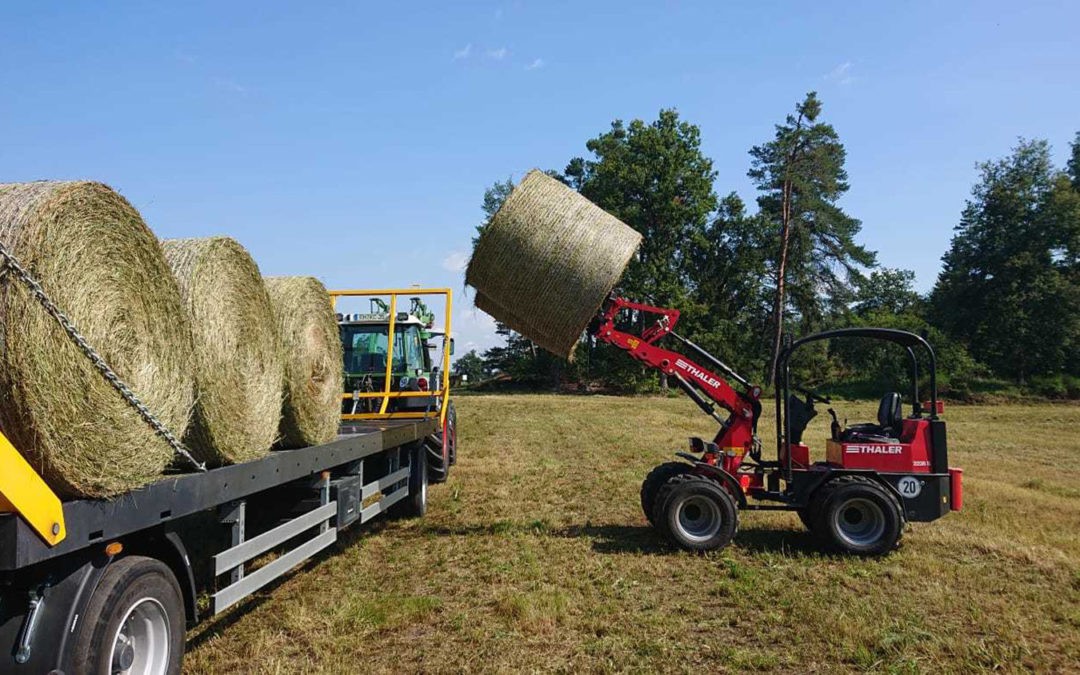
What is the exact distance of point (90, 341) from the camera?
3295 millimetres

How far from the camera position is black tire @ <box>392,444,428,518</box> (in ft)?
29.0

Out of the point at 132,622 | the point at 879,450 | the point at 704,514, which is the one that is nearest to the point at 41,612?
the point at 132,622

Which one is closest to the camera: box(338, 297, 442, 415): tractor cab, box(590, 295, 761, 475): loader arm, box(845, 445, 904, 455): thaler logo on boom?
box(845, 445, 904, 455): thaler logo on boom

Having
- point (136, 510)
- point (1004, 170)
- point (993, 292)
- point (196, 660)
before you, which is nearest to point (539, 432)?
point (196, 660)

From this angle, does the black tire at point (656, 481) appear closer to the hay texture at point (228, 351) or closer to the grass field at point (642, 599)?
the grass field at point (642, 599)

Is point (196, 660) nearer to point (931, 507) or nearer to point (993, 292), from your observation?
point (931, 507)

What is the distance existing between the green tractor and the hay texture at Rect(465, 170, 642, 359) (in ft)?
8.92

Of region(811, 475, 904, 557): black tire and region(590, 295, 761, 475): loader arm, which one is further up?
region(590, 295, 761, 475): loader arm

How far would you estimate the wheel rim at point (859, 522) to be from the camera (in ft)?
23.5

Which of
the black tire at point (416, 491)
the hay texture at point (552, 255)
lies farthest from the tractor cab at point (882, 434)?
the black tire at point (416, 491)

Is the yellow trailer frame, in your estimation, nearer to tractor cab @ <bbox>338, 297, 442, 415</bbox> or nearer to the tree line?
tractor cab @ <bbox>338, 297, 442, 415</bbox>

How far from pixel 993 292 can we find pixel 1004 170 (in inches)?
309

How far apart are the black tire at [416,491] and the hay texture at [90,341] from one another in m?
5.03

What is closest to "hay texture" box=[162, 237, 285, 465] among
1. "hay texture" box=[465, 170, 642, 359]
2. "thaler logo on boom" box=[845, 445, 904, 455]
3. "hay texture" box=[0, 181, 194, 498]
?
"hay texture" box=[0, 181, 194, 498]
